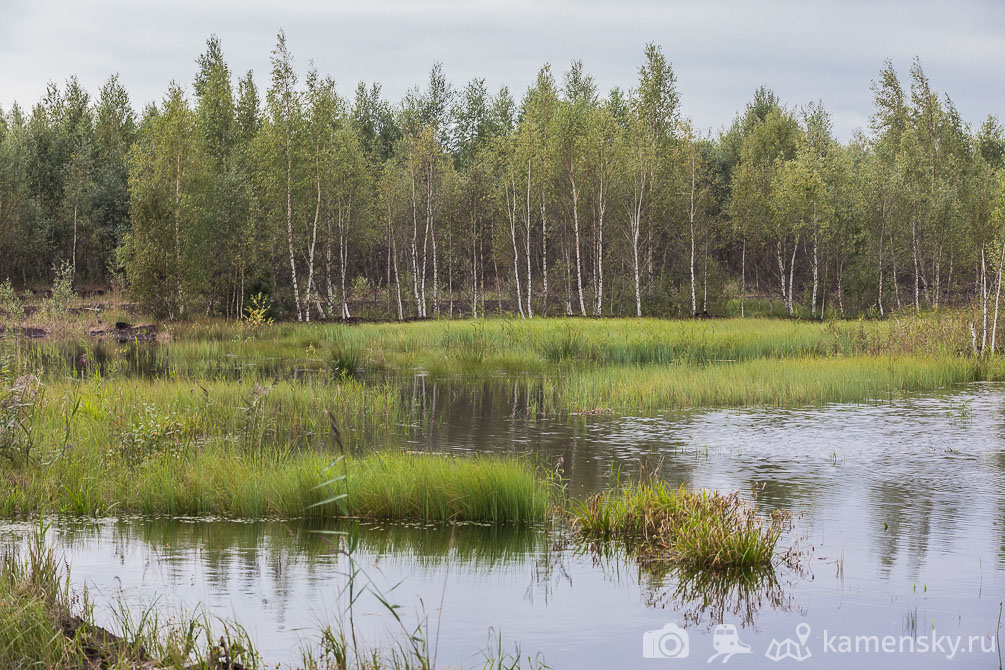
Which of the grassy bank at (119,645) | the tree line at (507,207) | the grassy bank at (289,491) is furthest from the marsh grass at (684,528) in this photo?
the tree line at (507,207)

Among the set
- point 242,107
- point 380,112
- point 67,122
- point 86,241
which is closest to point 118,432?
point 242,107

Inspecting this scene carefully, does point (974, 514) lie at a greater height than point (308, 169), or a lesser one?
lesser

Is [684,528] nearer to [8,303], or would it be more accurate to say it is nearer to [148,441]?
[148,441]

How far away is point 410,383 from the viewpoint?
26375mm

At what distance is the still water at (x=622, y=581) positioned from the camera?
7.43 metres

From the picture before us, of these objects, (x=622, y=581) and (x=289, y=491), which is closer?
(x=622, y=581)

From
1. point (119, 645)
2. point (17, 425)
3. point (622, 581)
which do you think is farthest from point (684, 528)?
point (17, 425)

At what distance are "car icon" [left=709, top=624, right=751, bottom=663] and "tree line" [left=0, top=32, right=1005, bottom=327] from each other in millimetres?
43945

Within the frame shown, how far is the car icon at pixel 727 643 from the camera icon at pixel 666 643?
24 cm

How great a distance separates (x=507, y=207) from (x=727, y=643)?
54217mm

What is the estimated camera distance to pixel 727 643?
24.6 feet

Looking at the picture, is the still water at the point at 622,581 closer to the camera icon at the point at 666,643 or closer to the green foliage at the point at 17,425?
the camera icon at the point at 666,643

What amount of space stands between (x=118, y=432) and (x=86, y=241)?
58622mm

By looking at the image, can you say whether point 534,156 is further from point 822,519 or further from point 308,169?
point 822,519
